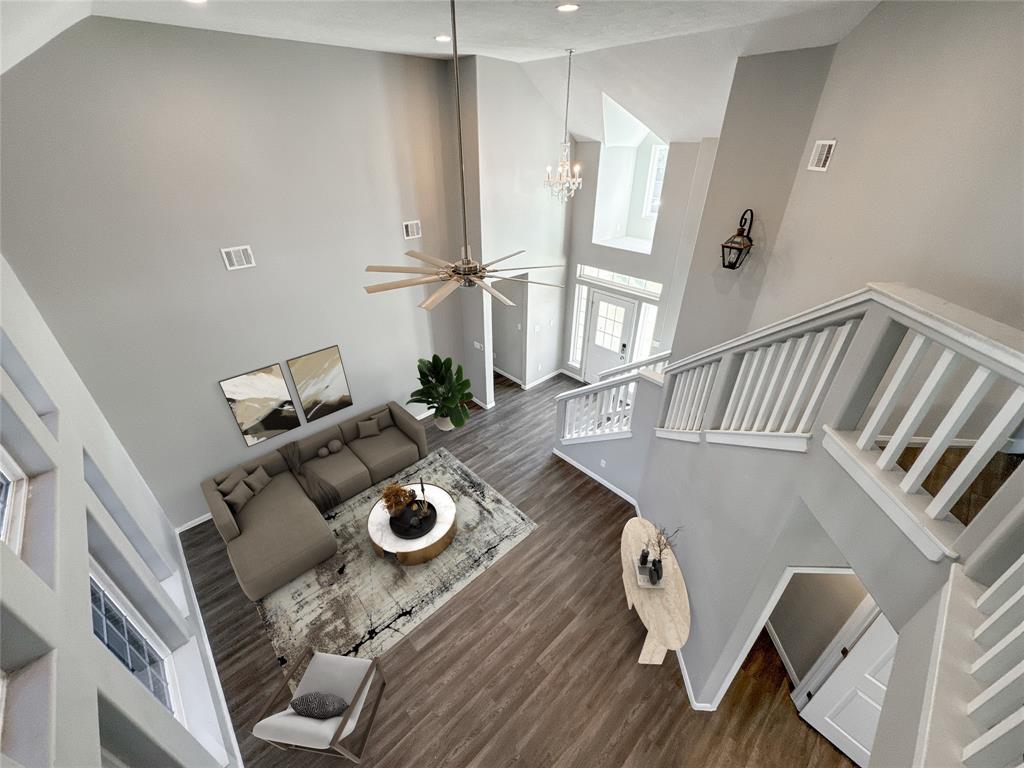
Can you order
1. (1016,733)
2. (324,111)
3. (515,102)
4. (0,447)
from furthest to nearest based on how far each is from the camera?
(515,102) < (324,111) < (0,447) < (1016,733)

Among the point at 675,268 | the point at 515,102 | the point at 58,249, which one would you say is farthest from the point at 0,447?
the point at 675,268

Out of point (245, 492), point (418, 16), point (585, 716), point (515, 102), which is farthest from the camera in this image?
point (515, 102)

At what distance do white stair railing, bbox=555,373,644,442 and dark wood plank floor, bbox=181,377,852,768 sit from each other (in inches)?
51.1

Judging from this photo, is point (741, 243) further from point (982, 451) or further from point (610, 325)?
point (610, 325)

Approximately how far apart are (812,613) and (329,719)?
3860mm

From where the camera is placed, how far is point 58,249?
348cm

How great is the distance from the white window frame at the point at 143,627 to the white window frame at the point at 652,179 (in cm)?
691

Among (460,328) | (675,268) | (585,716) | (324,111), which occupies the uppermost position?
(324,111)

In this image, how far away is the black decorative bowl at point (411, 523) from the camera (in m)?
4.60

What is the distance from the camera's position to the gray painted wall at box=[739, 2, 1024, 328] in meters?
2.05

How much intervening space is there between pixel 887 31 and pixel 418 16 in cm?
301

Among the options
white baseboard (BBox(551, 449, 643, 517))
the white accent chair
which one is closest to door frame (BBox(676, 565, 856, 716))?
white baseboard (BBox(551, 449, 643, 517))

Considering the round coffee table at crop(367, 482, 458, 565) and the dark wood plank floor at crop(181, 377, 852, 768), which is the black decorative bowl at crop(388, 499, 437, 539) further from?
the dark wood plank floor at crop(181, 377, 852, 768)

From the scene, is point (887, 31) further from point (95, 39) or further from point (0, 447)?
point (95, 39)
